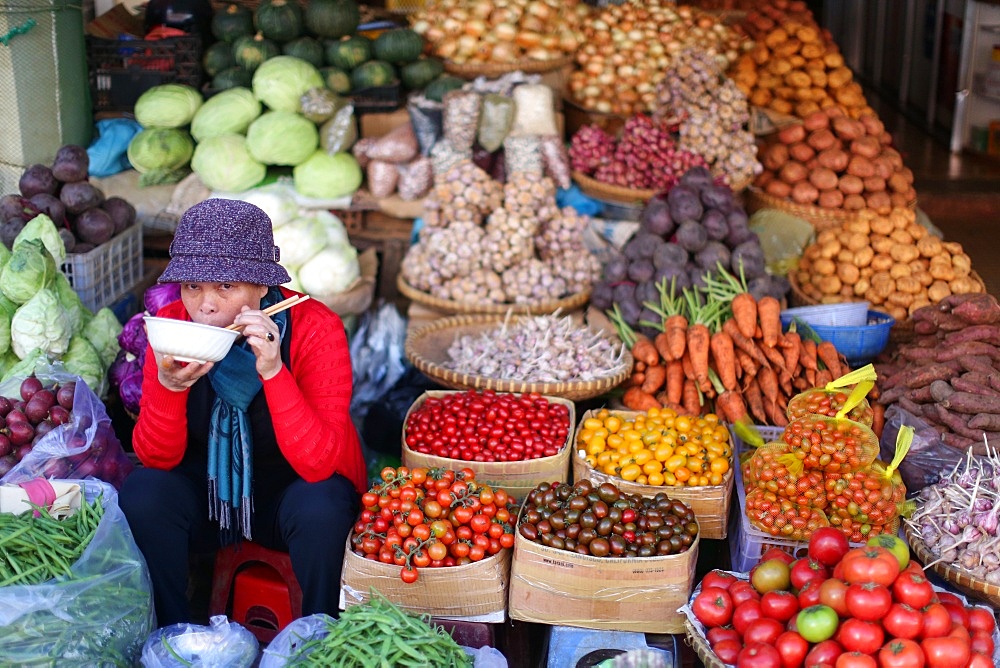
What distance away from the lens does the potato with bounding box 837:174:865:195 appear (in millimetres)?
5137

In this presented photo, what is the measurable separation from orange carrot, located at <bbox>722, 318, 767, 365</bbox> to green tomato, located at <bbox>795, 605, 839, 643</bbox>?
166 cm

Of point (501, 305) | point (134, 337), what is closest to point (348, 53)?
point (501, 305)

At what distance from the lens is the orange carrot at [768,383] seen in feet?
11.9

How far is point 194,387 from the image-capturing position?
2.73 metres

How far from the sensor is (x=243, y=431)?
8.78 feet

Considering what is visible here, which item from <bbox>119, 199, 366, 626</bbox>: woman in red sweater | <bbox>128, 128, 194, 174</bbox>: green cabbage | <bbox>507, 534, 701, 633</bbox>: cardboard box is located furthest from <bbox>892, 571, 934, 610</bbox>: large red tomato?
<bbox>128, 128, 194, 174</bbox>: green cabbage

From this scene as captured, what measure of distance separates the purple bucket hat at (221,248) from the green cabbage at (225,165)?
8.15 ft

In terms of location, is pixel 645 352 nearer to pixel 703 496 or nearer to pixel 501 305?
pixel 501 305

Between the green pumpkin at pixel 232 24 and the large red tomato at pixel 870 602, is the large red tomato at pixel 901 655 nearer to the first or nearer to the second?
the large red tomato at pixel 870 602

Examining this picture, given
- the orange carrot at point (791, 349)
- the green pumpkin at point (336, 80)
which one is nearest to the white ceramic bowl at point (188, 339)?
the orange carrot at point (791, 349)

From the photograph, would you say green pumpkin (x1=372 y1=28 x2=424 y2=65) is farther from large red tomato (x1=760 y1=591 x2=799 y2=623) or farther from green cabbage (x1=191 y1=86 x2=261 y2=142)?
large red tomato (x1=760 y1=591 x2=799 y2=623)

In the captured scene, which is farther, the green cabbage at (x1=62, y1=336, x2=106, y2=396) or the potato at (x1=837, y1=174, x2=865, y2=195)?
the potato at (x1=837, y1=174, x2=865, y2=195)

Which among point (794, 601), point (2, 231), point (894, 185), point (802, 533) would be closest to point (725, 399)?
point (802, 533)

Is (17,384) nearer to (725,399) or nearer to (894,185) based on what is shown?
(725,399)
